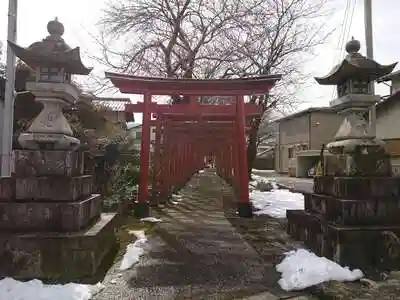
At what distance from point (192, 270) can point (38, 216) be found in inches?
85.3

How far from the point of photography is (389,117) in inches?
706

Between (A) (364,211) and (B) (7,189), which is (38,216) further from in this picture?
(A) (364,211)

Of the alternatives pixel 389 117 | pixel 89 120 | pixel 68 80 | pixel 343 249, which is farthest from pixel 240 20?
pixel 343 249

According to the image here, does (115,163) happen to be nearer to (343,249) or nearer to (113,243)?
(113,243)

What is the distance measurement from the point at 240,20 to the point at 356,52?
35.4 feet

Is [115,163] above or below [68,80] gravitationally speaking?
below

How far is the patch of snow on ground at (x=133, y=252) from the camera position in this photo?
5.15 meters

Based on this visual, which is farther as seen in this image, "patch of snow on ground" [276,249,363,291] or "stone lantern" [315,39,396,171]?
"stone lantern" [315,39,396,171]

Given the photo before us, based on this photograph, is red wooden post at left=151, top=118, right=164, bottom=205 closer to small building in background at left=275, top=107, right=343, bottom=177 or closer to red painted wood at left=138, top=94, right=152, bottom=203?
red painted wood at left=138, top=94, right=152, bottom=203

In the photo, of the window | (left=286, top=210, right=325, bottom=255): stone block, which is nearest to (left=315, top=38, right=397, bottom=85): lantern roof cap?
(left=286, top=210, right=325, bottom=255): stone block

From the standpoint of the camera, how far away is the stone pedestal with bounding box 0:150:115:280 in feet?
14.7

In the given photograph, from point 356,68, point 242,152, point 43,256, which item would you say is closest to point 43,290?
point 43,256

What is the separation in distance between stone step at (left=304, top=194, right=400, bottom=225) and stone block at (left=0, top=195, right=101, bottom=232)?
11.9 feet

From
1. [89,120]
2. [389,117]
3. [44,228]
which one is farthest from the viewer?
[389,117]
